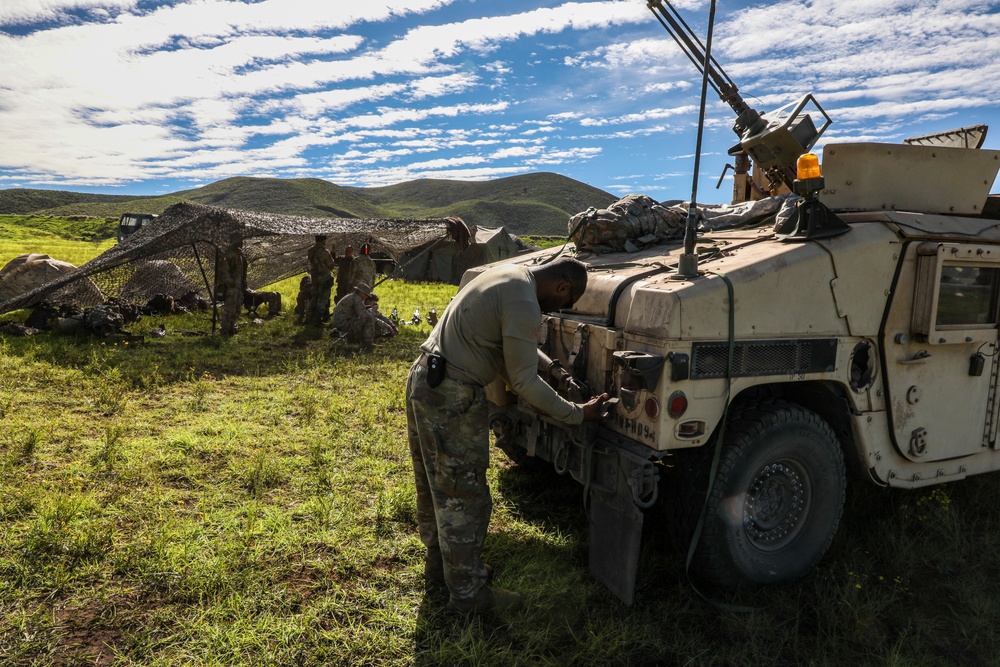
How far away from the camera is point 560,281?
3213 mm

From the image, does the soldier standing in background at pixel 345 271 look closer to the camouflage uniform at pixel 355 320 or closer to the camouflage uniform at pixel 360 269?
the camouflage uniform at pixel 360 269

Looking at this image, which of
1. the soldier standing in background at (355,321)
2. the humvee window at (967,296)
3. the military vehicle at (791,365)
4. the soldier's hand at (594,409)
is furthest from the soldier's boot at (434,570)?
the soldier standing in background at (355,321)

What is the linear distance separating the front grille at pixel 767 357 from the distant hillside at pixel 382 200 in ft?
306

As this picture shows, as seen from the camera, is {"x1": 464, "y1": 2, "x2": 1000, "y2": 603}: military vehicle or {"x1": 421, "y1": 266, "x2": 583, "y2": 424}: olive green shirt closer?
{"x1": 421, "y1": 266, "x2": 583, "y2": 424}: olive green shirt

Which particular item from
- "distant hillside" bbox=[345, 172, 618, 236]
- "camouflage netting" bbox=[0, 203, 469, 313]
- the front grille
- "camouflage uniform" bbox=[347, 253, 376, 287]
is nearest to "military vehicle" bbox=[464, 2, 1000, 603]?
the front grille

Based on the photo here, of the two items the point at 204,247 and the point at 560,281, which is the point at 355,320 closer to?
the point at 204,247

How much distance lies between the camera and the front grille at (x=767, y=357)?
3180 mm

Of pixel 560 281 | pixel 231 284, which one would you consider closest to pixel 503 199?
pixel 231 284

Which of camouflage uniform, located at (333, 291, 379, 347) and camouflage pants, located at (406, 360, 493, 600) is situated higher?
camouflage pants, located at (406, 360, 493, 600)

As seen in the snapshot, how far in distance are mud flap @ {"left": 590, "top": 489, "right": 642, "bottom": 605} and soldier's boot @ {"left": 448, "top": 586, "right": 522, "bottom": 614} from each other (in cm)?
49

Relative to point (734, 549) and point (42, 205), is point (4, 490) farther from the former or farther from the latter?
point (42, 205)

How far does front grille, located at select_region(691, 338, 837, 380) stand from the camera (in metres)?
3.18

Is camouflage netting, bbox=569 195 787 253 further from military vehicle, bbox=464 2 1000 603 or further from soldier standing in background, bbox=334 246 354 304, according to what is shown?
soldier standing in background, bbox=334 246 354 304

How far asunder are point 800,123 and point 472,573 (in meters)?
4.51
